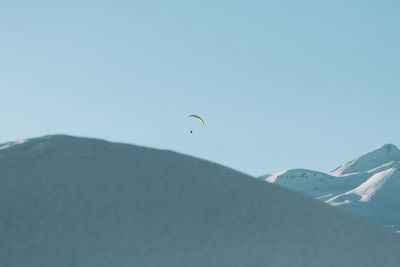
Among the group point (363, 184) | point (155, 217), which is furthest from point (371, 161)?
point (155, 217)

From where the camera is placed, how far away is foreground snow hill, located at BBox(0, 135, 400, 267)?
1384 centimetres

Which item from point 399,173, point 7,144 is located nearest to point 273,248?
point 7,144

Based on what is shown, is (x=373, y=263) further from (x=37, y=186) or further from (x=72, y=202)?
(x=37, y=186)

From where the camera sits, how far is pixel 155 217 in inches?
606

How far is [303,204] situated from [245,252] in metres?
4.17

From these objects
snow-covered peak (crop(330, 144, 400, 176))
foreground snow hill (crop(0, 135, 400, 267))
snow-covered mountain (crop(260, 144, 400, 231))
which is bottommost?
foreground snow hill (crop(0, 135, 400, 267))

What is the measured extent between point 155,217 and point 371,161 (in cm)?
6064

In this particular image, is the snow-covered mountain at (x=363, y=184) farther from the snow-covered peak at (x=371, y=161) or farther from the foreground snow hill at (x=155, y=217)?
the foreground snow hill at (x=155, y=217)

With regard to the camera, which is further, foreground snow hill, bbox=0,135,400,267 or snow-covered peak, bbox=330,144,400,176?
snow-covered peak, bbox=330,144,400,176

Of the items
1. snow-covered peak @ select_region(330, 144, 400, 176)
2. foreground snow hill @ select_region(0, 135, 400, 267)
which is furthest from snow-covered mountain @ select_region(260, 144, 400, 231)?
foreground snow hill @ select_region(0, 135, 400, 267)

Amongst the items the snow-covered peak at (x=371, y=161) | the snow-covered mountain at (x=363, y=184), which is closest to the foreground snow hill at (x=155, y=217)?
the snow-covered mountain at (x=363, y=184)

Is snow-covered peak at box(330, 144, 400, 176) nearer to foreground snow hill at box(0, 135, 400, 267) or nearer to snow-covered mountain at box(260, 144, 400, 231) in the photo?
snow-covered mountain at box(260, 144, 400, 231)

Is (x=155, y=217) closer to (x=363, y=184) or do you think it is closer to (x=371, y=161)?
(x=363, y=184)

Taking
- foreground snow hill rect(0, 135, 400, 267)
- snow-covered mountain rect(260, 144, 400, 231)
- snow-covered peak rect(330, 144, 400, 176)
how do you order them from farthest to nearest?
1. snow-covered peak rect(330, 144, 400, 176)
2. snow-covered mountain rect(260, 144, 400, 231)
3. foreground snow hill rect(0, 135, 400, 267)
